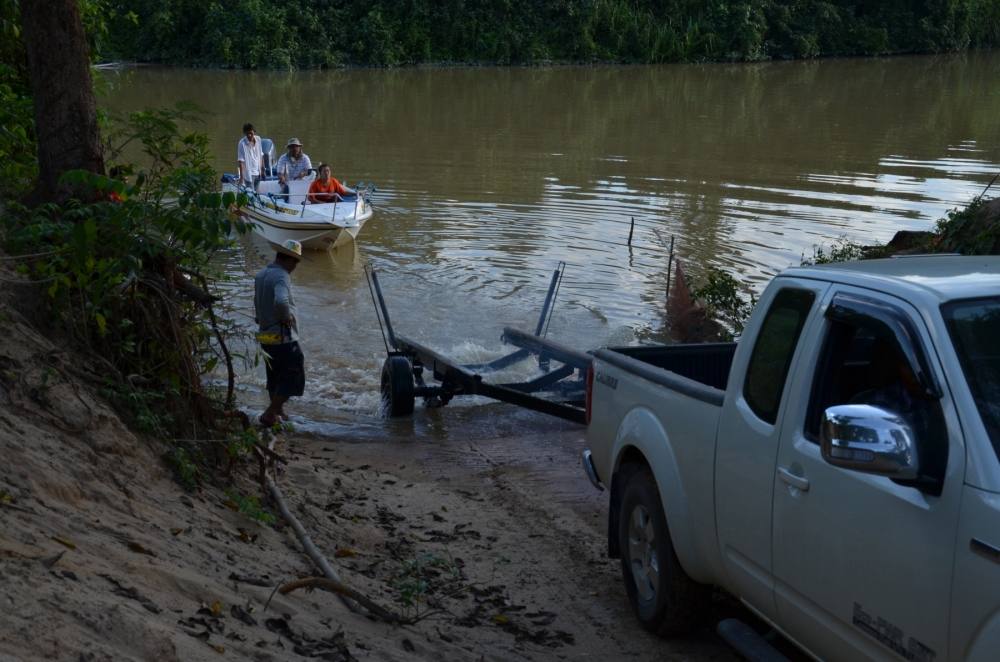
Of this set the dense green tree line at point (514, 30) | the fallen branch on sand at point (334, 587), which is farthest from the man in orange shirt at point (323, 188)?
the dense green tree line at point (514, 30)

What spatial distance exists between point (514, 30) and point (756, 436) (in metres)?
58.7

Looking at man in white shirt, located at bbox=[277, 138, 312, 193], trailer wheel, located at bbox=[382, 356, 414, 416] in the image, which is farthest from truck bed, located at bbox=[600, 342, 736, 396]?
man in white shirt, located at bbox=[277, 138, 312, 193]

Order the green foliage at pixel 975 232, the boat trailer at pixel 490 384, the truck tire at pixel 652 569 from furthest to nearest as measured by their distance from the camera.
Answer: the green foliage at pixel 975 232 → the boat trailer at pixel 490 384 → the truck tire at pixel 652 569

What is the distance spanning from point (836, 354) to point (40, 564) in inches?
122

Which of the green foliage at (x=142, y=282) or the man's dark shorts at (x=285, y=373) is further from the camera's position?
the man's dark shorts at (x=285, y=373)

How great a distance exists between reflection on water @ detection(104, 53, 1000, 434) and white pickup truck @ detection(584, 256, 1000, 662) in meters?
6.21

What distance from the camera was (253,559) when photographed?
18.6 feet

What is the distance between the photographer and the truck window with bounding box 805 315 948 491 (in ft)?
13.8

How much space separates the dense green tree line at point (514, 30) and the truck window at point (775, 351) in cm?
5433

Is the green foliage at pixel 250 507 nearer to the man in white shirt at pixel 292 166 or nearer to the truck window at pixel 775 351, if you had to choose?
the truck window at pixel 775 351

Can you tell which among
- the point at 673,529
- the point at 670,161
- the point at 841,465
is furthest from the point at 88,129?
the point at 670,161

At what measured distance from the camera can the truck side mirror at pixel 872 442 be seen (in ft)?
11.7

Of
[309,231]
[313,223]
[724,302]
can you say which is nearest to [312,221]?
[313,223]

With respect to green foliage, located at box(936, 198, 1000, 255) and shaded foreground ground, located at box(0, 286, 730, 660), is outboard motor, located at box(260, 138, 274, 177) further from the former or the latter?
shaded foreground ground, located at box(0, 286, 730, 660)
